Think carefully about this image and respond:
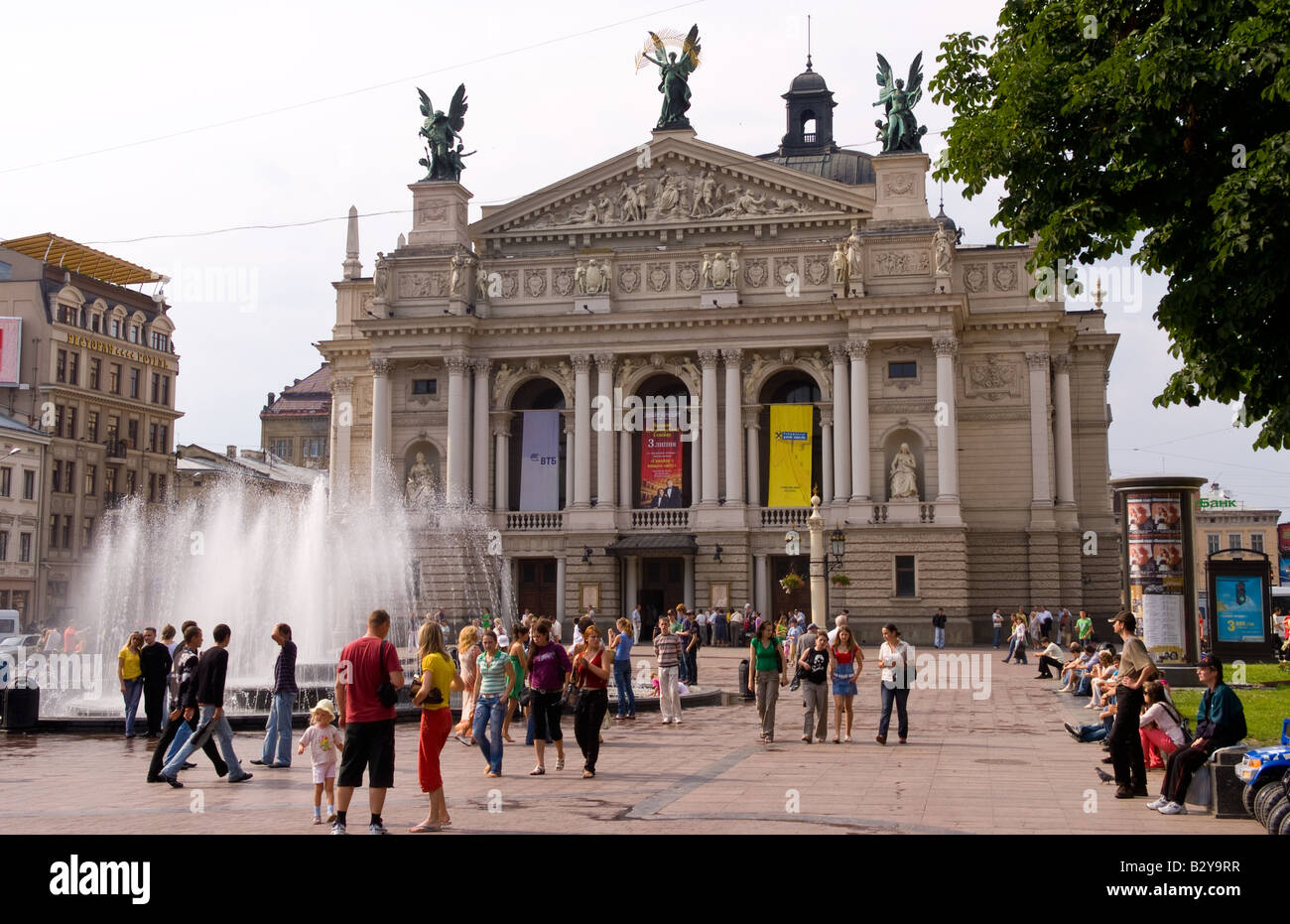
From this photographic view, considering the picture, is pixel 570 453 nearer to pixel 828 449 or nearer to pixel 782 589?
pixel 782 589

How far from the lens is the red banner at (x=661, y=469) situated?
54906 mm

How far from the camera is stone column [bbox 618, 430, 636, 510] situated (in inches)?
2185

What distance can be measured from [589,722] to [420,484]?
138 ft

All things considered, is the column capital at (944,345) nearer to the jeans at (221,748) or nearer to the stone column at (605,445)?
the stone column at (605,445)

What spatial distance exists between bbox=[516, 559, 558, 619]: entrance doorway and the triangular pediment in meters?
15.4

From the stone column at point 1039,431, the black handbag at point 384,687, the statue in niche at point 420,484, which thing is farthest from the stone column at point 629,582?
the black handbag at point 384,687

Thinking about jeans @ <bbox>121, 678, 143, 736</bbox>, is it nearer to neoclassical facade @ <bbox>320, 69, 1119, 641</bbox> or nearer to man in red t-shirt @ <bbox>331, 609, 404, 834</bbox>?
man in red t-shirt @ <bbox>331, 609, 404, 834</bbox>

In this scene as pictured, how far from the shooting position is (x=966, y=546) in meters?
53.3

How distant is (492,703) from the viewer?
1670 cm

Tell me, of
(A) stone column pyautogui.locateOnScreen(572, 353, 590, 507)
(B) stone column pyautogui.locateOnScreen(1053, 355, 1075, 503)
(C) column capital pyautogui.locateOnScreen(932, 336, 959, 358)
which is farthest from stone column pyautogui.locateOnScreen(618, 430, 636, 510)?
(B) stone column pyautogui.locateOnScreen(1053, 355, 1075, 503)

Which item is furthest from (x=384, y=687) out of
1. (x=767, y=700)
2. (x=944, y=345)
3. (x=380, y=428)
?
(x=380, y=428)

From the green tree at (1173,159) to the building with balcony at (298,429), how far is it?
96.8 meters

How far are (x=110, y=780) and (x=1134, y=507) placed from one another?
21.5 metres
